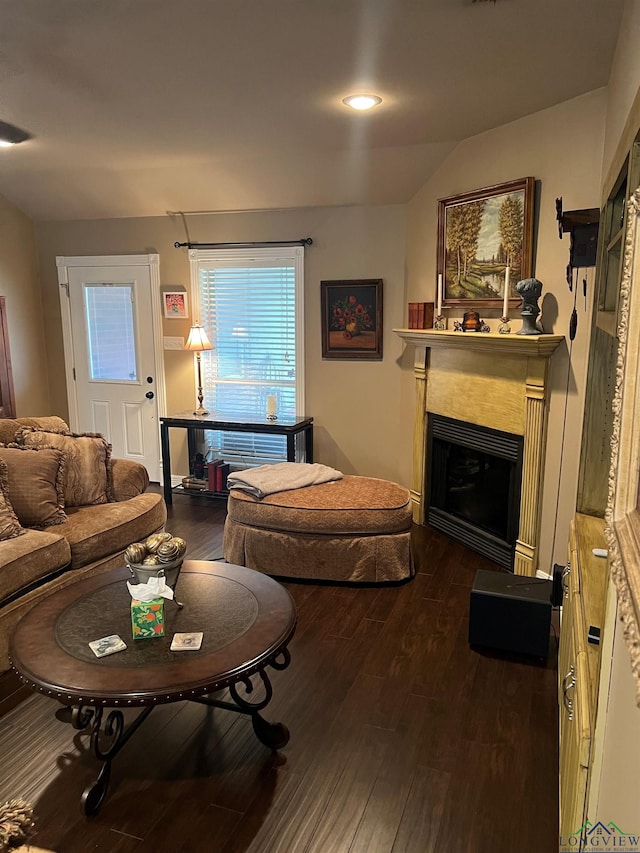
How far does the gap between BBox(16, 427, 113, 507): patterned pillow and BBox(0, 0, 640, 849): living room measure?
73.0 inches

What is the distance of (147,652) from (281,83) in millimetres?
2578

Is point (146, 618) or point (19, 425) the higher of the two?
point (19, 425)

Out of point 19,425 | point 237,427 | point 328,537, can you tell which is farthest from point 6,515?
point 237,427

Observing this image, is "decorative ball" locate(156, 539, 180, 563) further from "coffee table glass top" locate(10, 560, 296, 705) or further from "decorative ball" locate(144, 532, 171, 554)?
"coffee table glass top" locate(10, 560, 296, 705)

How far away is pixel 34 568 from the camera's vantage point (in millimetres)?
2830

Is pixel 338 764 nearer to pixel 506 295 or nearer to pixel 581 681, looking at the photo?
pixel 581 681

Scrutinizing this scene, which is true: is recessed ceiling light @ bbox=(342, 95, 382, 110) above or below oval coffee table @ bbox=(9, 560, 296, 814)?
above

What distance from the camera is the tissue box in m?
2.07

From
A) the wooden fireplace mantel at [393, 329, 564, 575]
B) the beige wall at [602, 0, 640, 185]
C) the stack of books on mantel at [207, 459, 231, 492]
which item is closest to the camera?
the beige wall at [602, 0, 640, 185]

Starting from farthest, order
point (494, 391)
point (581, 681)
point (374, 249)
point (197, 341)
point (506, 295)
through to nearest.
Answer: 1. point (197, 341)
2. point (374, 249)
3. point (494, 391)
4. point (506, 295)
5. point (581, 681)

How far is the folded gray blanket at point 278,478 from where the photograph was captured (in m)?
3.79

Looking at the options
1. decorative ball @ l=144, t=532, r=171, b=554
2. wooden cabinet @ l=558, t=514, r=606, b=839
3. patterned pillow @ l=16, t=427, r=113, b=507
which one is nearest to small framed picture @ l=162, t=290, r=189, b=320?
patterned pillow @ l=16, t=427, r=113, b=507

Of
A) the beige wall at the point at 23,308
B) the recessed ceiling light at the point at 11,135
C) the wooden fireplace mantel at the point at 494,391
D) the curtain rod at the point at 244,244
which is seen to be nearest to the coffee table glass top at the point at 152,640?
the wooden fireplace mantel at the point at 494,391

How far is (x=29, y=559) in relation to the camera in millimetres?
2811
